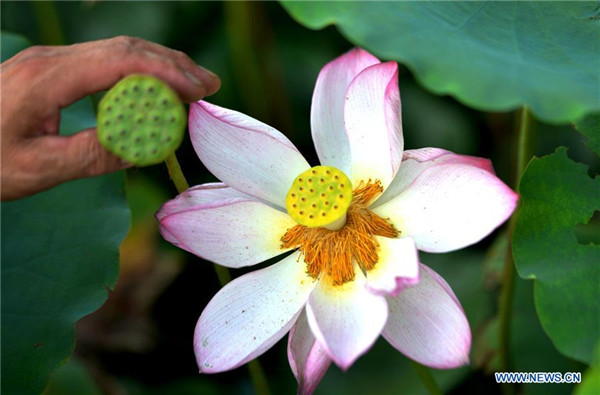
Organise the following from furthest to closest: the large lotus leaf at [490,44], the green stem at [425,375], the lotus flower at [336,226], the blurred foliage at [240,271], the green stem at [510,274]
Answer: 1. the blurred foliage at [240,271]
2. the green stem at [510,274]
3. the green stem at [425,375]
4. the lotus flower at [336,226]
5. the large lotus leaf at [490,44]

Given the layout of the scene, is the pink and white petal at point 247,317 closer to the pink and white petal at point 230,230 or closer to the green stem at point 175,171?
the pink and white petal at point 230,230

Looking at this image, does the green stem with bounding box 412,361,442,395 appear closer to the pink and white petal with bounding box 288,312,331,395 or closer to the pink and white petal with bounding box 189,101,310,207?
the pink and white petal with bounding box 288,312,331,395

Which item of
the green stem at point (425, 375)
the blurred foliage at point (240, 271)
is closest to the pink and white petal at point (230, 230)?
the green stem at point (425, 375)

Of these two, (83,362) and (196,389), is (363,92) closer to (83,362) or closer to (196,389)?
(196,389)

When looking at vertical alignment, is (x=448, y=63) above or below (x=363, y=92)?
above

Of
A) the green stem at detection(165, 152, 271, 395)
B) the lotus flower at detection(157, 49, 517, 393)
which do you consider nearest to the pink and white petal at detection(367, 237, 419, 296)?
the lotus flower at detection(157, 49, 517, 393)

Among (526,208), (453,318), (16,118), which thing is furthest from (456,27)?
(16,118)

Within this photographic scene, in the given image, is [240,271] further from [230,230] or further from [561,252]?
[561,252]
